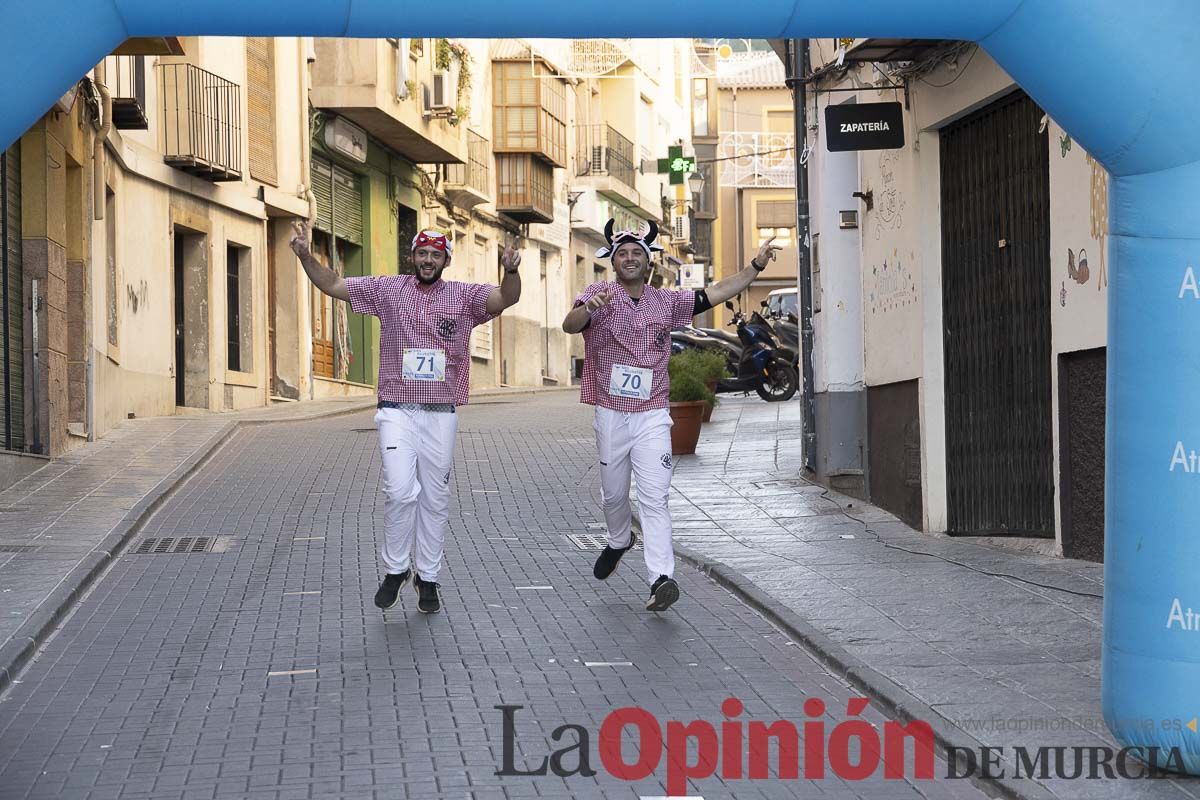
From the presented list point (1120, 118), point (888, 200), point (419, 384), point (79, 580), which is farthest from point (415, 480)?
point (888, 200)

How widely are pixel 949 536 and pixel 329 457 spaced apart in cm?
752

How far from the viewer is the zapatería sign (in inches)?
534

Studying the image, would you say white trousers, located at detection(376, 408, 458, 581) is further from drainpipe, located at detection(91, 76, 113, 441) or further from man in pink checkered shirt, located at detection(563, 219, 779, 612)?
drainpipe, located at detection(91, 76, 113, 441)

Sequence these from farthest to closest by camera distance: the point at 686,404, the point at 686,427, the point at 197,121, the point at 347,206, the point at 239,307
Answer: the point at 347,206, the point at 239,307, the point at 197,121, the point at 686,427, the point at 686,404

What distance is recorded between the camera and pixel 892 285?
47.5 ft

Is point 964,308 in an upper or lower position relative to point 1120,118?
lower

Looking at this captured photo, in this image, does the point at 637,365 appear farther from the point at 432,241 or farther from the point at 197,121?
the point at 197,121

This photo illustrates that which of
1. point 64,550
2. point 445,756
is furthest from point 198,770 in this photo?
point 64,550

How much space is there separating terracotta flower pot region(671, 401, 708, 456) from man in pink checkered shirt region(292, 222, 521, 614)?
31.8 feet

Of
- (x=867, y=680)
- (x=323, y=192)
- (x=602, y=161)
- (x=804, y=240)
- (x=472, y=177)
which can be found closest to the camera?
(x=867, y=680)

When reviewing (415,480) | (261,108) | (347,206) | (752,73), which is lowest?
(415,480)

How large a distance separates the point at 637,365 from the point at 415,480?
1404 mm

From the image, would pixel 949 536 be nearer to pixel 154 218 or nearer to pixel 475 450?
pixel 475 450

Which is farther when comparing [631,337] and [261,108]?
[261,108]
